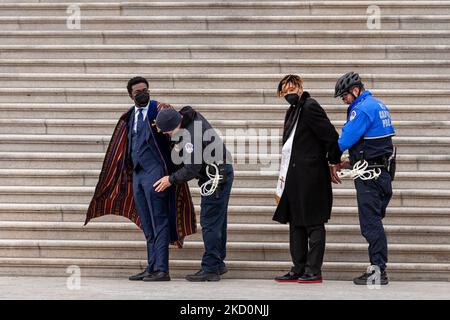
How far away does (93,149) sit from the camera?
10.2 meters

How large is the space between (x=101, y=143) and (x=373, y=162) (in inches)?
121

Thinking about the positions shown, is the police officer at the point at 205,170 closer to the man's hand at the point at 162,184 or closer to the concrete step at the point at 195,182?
the man's hand at the point at 162,184

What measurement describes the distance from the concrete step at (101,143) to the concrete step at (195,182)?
1.02ft

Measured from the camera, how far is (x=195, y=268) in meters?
8.98

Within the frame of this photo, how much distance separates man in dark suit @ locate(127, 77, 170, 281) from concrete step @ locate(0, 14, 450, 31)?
298 centimetres

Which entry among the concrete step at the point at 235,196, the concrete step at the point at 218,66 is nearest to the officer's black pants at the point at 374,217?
the concrete step at the point at 235,196

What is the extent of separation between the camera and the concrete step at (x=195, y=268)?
8.81m

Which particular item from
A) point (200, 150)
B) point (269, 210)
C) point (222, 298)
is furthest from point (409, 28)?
point (222, 298)

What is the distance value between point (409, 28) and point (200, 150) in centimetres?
386

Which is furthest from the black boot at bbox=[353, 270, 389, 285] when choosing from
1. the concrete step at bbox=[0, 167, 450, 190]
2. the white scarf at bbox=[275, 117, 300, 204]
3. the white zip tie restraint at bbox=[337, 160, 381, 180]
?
the concrete step at bbox=[0, 167, 450, 190]

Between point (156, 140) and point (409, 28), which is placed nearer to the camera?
point (156, 140)

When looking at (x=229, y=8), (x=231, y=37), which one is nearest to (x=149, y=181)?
(x=231, y=37)

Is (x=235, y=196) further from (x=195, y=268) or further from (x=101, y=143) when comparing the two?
(x=101, y=143)
